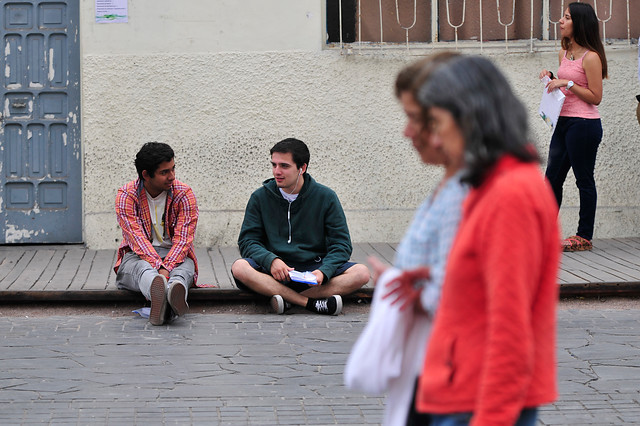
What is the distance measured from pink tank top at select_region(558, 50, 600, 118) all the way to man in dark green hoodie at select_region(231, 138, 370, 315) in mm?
2808

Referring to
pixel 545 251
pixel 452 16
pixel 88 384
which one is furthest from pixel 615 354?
pixel 452 16

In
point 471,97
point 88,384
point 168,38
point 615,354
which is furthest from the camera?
point 168,38

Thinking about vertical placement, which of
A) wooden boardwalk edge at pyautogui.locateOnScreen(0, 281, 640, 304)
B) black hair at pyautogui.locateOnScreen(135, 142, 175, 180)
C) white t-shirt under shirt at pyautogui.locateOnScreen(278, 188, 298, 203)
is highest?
black hair at pyautogui.locateOnScreen(135, 142, 175, 180)

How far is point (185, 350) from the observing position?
5.97m

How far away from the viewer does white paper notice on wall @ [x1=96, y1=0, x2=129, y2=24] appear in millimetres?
9297

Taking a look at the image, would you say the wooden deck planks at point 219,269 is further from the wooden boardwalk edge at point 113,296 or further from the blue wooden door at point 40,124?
the blue wooden door at point 40,124

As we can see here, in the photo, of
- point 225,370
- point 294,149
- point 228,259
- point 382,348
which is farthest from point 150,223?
point 382,348

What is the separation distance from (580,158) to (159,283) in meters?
4.16

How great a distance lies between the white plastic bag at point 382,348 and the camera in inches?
95.9

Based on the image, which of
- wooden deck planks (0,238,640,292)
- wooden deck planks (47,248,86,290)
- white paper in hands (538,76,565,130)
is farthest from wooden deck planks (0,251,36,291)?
white paper in hands (538,76,565,130)

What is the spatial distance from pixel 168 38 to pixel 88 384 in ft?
16.2

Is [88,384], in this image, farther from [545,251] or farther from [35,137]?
[35,137]

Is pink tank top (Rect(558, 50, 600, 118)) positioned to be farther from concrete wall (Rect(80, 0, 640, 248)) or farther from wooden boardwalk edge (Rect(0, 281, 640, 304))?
wooden boardwalk edge (Rect(0, 281, 640, 304))

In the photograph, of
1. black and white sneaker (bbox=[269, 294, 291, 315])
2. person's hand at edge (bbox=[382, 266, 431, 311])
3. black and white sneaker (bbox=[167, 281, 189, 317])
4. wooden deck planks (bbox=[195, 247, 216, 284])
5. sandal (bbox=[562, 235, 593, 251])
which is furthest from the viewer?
sandal (bbox=[562, 235, 593, 251])
